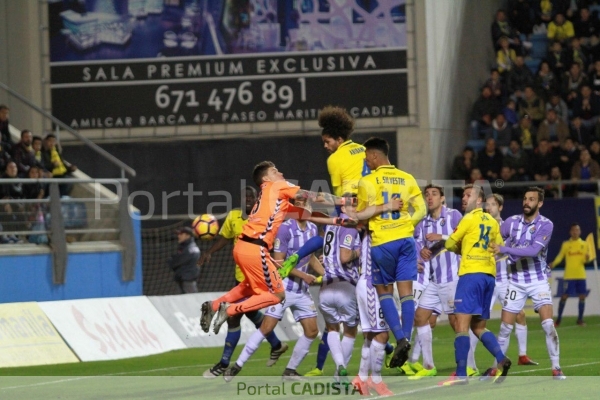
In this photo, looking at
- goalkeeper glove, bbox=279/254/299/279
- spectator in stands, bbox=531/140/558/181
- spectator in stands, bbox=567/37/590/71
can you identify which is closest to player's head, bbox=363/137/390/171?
goalkeeper glove, bbox=279/254/299/279

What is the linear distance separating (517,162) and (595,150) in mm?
1622

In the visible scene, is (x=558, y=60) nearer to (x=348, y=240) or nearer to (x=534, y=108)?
(x=534, y=108)

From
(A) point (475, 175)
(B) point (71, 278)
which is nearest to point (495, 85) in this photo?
(A) point (475, 175)

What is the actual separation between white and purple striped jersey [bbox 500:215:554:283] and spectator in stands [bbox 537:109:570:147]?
1223cm

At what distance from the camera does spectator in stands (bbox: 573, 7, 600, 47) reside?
2784 centimetres

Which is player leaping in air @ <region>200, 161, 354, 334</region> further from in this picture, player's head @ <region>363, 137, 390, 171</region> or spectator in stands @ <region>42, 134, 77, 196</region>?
spectator in stands @ <region>42, 134, 77, 196</region>

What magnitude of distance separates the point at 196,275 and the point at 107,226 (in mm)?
2580

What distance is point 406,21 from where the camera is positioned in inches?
1030

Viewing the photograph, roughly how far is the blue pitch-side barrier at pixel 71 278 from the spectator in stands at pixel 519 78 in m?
10.3

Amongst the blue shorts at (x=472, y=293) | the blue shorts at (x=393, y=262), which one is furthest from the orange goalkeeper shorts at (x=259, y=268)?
the blue shorts at (x=472, y=293)

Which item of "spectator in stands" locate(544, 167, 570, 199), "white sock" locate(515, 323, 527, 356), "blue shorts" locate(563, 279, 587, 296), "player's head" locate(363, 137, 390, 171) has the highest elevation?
"player's head" locate(363, 137, 390, 171)

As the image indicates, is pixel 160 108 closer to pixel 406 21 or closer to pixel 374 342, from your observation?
pixel 406 21

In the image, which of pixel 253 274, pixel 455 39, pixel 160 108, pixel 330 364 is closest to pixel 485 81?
pixel 455 39

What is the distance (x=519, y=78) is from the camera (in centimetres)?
2728
